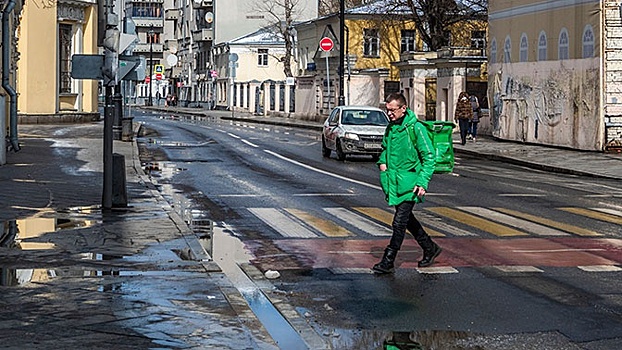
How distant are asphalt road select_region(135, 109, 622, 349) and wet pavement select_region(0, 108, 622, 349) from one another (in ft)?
1.46

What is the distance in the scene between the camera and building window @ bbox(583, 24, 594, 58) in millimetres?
31350

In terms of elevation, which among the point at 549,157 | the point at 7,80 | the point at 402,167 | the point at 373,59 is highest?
the point at 373,59

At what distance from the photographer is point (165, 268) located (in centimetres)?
1065

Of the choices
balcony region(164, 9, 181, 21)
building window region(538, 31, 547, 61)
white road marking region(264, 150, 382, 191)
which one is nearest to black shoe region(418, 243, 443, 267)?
white road marking region(264, 150, 382, 191)

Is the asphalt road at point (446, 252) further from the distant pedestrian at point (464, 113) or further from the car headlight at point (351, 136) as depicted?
the distant pedestrian at point (464, 113)

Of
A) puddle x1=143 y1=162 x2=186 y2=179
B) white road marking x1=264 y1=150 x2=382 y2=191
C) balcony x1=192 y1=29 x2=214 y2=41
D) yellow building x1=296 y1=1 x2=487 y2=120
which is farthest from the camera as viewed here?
balcony x1=192 y1=29 x2=214 y2=41

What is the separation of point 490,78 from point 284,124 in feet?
72.5

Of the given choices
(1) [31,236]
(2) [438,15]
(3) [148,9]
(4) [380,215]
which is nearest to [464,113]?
(4) [380,215]

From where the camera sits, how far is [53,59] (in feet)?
146

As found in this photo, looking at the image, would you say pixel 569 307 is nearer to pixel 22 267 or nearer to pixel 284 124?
pixel 22 267

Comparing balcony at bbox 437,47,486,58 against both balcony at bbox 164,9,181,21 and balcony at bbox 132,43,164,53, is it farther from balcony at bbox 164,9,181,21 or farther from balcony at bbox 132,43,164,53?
A: balcony at bbox 132,43,164,53

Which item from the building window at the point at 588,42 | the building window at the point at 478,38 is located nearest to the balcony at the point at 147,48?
the building window at the point at 478,38

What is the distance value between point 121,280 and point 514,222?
6705mm

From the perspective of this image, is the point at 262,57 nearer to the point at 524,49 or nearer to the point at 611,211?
the point at 524,49
